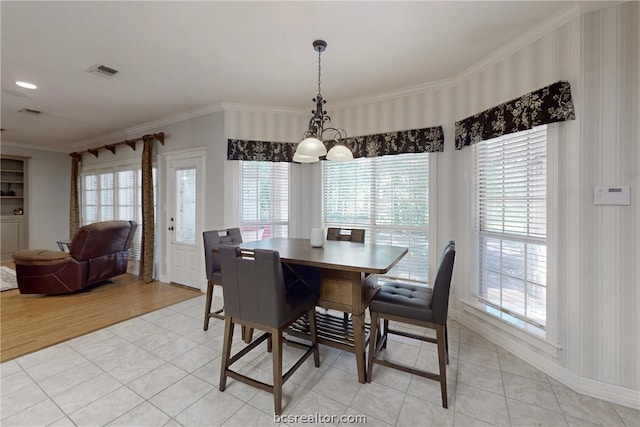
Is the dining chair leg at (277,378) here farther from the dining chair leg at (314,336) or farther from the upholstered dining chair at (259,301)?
the dining chair leg at (314,336)

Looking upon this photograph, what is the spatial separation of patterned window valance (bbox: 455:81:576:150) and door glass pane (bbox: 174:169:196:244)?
375cm

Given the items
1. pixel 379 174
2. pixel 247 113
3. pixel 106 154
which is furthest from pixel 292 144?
pixel 106 154

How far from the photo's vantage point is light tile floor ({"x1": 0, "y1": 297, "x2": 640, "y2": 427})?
1642 mm

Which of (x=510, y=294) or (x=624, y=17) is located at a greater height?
(x=624, y=17)

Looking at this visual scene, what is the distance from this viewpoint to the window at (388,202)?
10.7 feet

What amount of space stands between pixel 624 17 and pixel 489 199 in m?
1.49

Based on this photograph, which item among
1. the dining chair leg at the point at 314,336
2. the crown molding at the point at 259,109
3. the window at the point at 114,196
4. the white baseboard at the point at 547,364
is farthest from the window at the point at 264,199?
the white baseboard at the point at 547,364

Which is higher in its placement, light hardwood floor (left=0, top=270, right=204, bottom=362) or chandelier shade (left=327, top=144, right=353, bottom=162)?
chandelier shade (left=327, top=144, right=353, bottom=162)

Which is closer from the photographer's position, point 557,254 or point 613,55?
point 613,55

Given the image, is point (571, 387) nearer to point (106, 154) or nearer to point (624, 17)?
point (624, 17)

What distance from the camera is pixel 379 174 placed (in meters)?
3.53

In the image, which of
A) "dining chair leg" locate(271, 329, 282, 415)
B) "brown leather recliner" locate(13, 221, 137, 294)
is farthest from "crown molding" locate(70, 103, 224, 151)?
"dining chair leg" locate(271, 329, 282, 415)

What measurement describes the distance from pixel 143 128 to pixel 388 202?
4.43 m

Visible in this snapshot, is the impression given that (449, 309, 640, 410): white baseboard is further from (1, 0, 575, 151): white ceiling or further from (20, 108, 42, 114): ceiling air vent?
(20, 108, 42, 114): ceiling air vent
